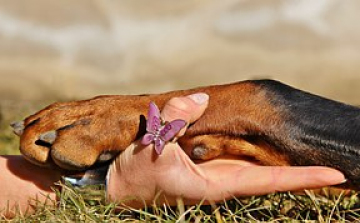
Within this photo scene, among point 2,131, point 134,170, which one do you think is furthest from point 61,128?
point 2,131

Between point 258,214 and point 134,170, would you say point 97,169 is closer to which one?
point 134,170

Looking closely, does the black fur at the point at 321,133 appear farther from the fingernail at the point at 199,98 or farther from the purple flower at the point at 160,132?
the purple flower at the point at 160,132

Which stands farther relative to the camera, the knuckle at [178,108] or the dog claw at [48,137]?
the dog claw at [48,137]

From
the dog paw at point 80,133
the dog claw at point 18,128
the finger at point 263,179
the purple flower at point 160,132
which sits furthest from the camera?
the dog claw at point 18,128

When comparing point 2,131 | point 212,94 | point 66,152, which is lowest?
point 2,131

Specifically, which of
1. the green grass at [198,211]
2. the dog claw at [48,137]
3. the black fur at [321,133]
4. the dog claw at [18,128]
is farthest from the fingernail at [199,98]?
the dog claw at [18,128]
